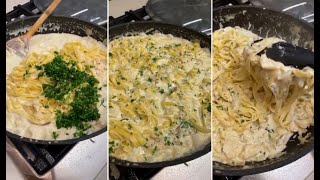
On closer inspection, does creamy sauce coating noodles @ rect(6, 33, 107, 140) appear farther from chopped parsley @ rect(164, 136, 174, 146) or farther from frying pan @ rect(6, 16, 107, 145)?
chopped parsley @ rect(164, 136, 174, 146)

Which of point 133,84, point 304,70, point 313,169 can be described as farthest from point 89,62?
point 313,169

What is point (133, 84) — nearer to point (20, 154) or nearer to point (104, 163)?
point (104, 163)

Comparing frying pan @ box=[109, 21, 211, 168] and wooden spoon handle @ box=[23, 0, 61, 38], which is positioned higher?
wooden spoon handle @ box=[23, 0, 61, 38]

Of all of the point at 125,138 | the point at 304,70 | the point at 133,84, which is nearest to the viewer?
the point at 304,70

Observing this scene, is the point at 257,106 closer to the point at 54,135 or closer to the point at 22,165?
the point at 54,135
